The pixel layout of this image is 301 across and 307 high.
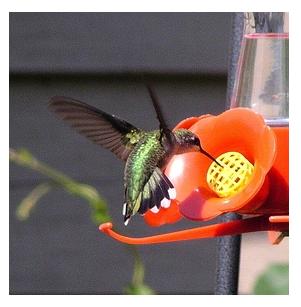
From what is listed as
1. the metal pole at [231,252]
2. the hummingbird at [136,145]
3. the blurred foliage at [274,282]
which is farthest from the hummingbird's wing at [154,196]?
the blurred foliage at [274,282]

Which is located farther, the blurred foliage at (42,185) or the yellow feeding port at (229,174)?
the blurred foliage at (42,185)

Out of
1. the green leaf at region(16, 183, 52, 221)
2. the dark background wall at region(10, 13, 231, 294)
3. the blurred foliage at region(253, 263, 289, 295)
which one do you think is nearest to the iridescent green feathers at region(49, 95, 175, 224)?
the blurred foliage at region(253, 263, 289, 295)

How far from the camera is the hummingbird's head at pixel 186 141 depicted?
1.77 meters

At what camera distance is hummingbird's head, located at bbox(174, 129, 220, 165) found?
1.77 m

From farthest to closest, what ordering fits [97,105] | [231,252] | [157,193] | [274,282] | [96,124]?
[97,105]
[274,282]
[231,252]
[96,124]
[157,193]

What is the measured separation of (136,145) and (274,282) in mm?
716

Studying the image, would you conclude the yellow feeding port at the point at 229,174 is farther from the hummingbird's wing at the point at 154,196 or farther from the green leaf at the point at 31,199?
the green leaf at the point at 31,199

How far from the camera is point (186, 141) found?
178 centimetres

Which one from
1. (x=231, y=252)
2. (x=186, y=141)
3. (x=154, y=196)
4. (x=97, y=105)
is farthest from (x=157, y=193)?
(x=97, y=105)

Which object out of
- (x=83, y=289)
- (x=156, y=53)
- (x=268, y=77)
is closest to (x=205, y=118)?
(x=268, y=77)

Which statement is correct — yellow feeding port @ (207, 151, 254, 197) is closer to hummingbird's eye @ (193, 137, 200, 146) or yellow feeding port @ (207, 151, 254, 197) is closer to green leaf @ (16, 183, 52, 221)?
hummingbird's eye @ (193, 137, 200, 146)

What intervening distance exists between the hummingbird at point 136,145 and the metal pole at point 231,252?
241mm

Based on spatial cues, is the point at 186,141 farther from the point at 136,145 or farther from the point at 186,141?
the point at 136,145

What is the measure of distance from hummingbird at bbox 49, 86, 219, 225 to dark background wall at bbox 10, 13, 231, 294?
1.37 m
